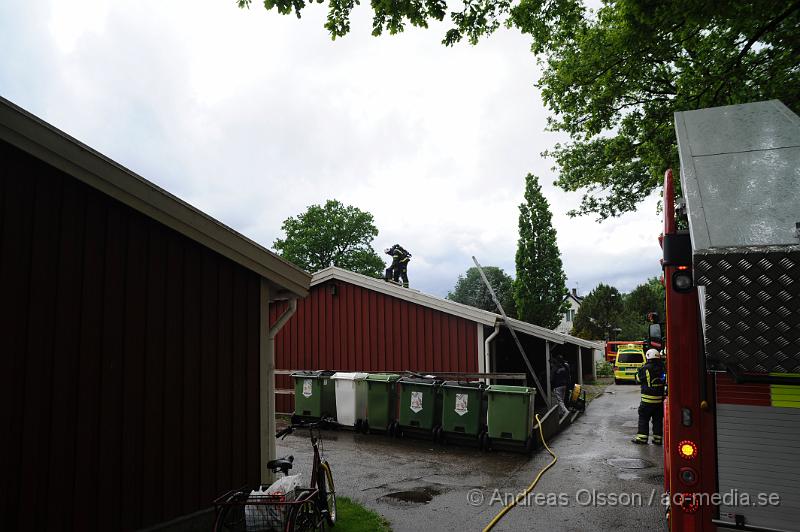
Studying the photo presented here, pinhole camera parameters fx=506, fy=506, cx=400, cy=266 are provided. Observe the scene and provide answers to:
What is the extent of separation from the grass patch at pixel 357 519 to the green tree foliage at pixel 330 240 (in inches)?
1663

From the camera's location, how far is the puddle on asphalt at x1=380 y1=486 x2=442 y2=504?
22.4 ft

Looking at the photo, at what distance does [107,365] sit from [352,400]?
7.78 meters

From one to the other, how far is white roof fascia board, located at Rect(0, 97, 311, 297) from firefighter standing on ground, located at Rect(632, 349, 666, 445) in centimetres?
660

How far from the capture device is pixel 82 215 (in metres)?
4.75

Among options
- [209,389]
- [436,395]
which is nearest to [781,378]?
[209,389]

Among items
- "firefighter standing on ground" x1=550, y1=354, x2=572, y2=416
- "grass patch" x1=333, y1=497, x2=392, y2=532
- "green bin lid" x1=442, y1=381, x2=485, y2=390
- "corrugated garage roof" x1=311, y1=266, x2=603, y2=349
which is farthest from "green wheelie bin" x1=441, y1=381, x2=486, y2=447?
"firefighter standing on ground" x1=550, y1=354, x2=572, y2=416

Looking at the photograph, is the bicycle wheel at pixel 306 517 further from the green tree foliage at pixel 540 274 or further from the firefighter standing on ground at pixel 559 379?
the green tree foliage at pixel 540 274

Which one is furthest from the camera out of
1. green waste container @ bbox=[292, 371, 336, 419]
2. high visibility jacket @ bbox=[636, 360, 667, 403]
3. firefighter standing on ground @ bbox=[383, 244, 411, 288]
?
firefighter standing on ground @ bbox=[383, 244, 411, 288]

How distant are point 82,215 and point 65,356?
1.30 meters

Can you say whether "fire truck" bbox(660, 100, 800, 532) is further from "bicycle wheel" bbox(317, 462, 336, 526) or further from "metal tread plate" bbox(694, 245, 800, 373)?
"bicycle wheel" bbox(317, 462, 336, 526)

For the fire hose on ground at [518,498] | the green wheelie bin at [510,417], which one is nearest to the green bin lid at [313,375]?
the green wheelie bin at [510,417]

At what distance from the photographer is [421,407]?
10.9 m

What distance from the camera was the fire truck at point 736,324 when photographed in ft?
7.70

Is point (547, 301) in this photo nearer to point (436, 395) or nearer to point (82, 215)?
point (436, 395)
